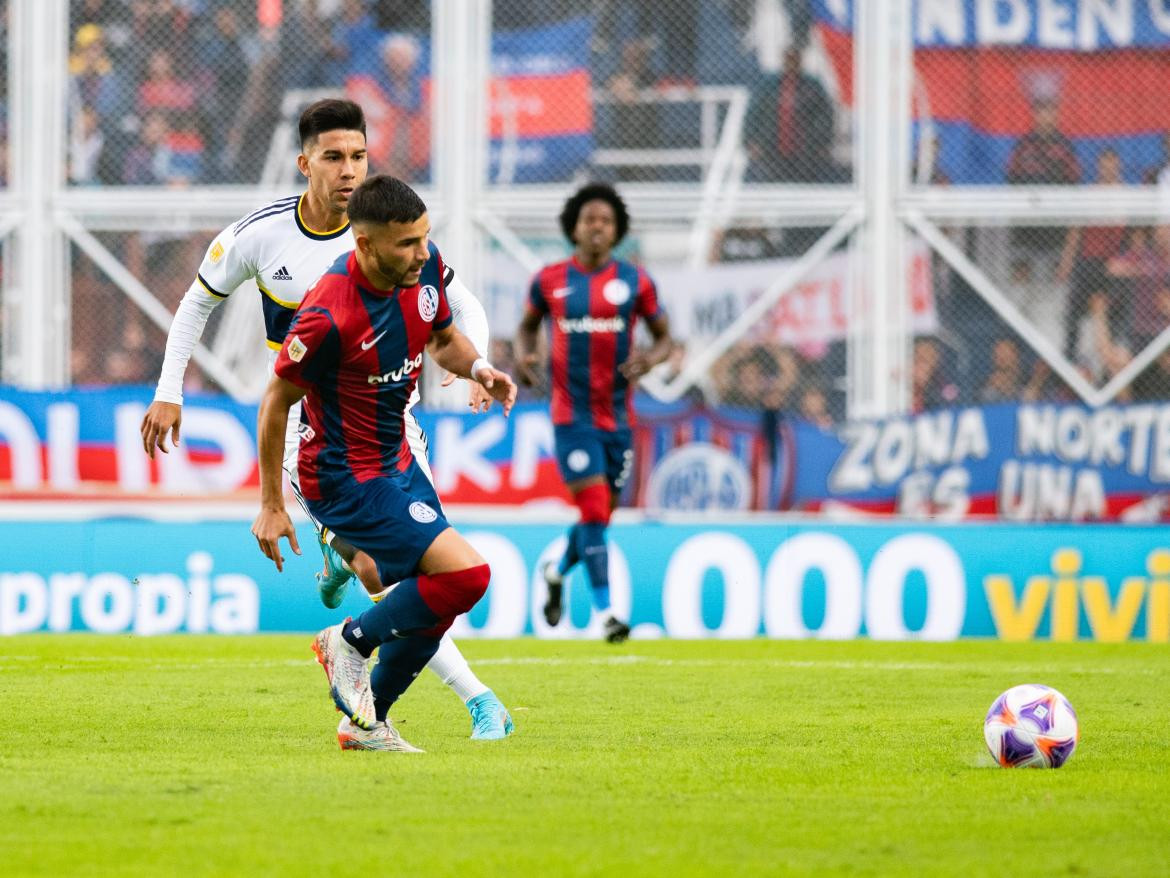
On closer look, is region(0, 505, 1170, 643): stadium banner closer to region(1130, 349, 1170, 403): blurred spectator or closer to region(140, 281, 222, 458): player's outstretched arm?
region(1130, 349, 1170, 403): blurred spectator

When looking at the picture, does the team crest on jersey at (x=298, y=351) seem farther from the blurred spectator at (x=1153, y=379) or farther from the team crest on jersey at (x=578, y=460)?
the blurred spectator at (x=1153, y=379)

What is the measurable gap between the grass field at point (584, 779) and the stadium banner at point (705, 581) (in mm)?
3215

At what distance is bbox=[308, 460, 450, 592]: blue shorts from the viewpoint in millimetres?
6570

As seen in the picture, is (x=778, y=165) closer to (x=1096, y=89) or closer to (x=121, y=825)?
(x=1096, y=89)

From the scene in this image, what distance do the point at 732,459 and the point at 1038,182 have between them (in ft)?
→ 12.7

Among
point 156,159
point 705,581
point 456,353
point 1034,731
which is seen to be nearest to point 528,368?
point 705,581

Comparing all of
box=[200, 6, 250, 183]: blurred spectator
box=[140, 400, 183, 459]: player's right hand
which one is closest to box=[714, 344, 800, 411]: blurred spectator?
box=[200, 6, 250, 183]: blurred spectator

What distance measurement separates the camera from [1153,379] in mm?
16656

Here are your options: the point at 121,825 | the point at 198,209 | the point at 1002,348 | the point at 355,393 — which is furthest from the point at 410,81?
the point at 121,825

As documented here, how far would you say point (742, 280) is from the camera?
1670 centimetres

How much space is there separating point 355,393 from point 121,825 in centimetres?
204

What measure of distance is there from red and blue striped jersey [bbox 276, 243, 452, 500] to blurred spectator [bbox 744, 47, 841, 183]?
1027 centimetres

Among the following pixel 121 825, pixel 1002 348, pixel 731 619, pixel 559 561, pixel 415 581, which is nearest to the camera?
pixel 121 825

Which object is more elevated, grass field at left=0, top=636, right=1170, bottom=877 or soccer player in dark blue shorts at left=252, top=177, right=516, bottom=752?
soccer player in dark blue shorts at left=252, top=177, right=516, bottom=752
